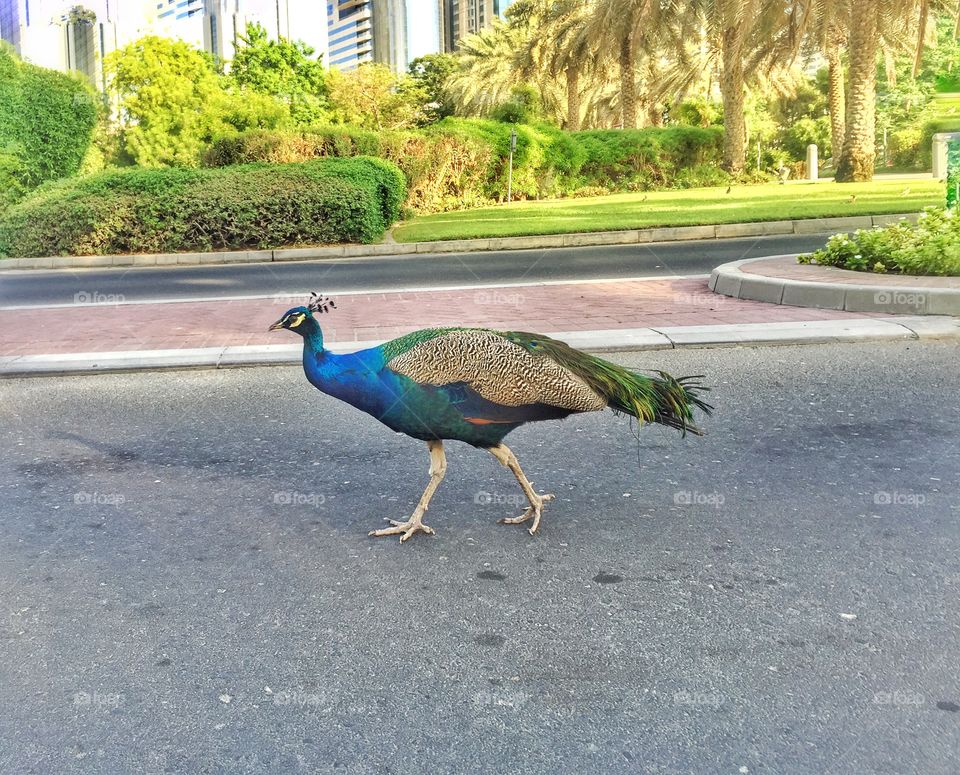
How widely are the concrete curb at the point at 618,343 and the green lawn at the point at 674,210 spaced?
467 inches

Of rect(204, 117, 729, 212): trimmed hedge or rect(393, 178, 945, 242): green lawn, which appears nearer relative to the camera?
rect(393, 178, 945, 242): green lawn

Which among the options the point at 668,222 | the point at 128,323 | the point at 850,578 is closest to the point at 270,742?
the point at 850,578

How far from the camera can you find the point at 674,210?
78.8 feet

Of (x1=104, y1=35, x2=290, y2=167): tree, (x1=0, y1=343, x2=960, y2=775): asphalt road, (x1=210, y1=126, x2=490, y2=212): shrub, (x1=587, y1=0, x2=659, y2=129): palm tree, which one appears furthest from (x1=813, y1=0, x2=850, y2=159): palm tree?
(x1=0, y1=343, x2=960, y2=775): asphalt road

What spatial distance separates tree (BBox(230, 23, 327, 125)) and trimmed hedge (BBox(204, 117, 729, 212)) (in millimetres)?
31098

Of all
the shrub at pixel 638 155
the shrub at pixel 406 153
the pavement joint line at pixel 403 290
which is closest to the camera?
the pavement joint line at pixel 403 290

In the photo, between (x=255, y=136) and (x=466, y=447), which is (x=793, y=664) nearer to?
(x=466, y=447)

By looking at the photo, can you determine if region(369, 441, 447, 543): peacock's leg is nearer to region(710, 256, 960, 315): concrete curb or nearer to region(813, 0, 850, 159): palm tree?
region(710, 256, 960, 315): concrete curb

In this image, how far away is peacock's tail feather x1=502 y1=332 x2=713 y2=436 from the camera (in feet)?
14.4

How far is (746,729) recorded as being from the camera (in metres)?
2.87

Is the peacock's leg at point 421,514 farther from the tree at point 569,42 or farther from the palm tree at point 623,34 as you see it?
the tree at point 569,42

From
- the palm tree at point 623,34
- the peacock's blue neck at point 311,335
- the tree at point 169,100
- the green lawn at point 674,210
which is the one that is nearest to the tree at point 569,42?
the palm tree at point 623,34

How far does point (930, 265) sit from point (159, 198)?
15978 millimetres

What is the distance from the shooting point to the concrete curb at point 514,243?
2039cm
